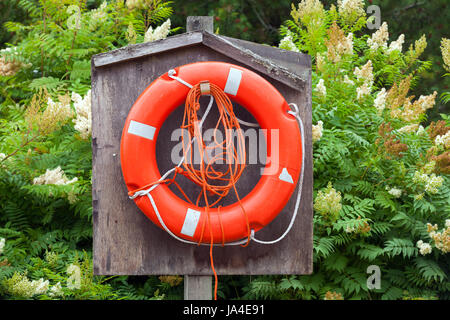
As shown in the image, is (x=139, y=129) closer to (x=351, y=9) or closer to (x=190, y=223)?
(x=190, y=223)

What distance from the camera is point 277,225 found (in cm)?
279

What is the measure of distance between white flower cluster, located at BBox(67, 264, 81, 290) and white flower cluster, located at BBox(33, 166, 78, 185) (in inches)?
21.9

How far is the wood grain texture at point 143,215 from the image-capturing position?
2736 mm

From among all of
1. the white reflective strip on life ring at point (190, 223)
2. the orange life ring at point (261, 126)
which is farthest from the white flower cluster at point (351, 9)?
the white reflective strip on life ring at point (190, 223)

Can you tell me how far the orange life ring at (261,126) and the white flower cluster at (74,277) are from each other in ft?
3.17

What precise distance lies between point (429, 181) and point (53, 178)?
242 cm

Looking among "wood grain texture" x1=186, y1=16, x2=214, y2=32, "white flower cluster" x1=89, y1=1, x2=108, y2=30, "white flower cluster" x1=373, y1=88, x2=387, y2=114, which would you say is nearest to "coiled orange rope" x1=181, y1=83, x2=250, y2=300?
"wood grain texture" x1=186, y1=16, x2=214, y2=32

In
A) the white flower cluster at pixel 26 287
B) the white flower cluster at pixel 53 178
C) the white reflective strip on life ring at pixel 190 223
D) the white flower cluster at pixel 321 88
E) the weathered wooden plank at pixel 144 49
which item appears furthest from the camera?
the white flower cluster at pixel 321 88

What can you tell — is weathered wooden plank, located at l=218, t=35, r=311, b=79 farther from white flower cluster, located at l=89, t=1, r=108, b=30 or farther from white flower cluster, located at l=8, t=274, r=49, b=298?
white flower cluster, located at l=89, t=1, r=108, b=30

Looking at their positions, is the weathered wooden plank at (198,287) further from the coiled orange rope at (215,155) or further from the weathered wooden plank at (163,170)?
the coiled orange rope at (215,155)

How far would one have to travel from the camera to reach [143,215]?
2.75m

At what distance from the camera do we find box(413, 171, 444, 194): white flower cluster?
11.6 feet

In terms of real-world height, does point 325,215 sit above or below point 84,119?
below

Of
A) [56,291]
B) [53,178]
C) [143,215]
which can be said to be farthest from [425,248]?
[53,178]
